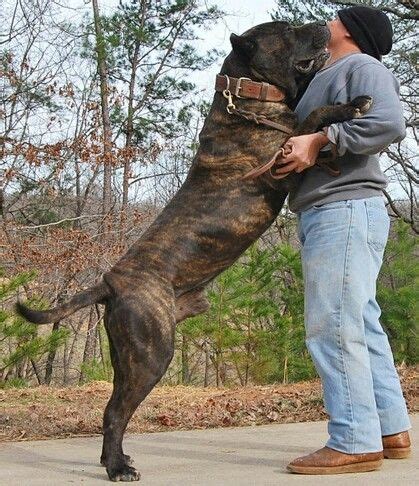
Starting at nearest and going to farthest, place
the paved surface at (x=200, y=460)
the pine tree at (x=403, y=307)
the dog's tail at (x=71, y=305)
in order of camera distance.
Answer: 1. the paved surface at (x=200, y=460)
2. the dog's tail at (x=71, y=305)
3. the pine tree at (x=403, y=307)

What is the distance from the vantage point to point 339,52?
12.5 ft

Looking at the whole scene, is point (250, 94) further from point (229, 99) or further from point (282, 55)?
point (282, 55)

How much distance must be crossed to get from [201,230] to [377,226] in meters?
0.84

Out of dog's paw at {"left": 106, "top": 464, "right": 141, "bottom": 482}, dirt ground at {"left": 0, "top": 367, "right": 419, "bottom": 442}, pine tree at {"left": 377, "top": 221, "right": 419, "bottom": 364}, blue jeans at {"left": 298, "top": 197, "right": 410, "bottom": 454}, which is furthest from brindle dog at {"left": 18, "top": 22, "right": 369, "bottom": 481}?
pine tree at {"left": 377, "top": 221, "right": 419, "bottom": 364}

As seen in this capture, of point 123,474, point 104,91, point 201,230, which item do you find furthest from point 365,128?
point 104,91

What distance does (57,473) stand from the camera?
12.1ft

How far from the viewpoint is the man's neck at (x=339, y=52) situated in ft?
12.3

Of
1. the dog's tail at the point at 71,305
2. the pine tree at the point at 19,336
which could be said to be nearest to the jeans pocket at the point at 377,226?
the dog's tail at the point at 71,305

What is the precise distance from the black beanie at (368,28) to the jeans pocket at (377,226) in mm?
794

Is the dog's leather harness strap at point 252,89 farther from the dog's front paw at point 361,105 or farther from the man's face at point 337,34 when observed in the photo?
the dog's front paw at point 361,105

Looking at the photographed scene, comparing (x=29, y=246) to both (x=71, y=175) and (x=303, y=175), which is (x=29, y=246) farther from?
(x=303, y=175)

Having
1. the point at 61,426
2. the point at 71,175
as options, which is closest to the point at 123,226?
the point at 71,175

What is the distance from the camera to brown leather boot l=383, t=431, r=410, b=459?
3711 millimetres

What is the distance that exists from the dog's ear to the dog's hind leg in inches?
53.1
